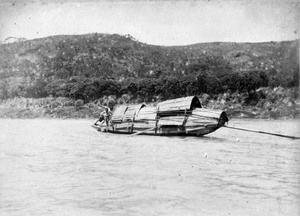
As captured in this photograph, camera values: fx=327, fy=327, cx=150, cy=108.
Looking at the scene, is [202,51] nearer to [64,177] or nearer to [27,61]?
[27,61]

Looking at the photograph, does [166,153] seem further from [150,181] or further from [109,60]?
[109,60]

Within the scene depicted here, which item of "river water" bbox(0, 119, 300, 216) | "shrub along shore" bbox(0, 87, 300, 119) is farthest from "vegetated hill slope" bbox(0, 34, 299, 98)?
"river water" bbox(0, 119, 300, 216)

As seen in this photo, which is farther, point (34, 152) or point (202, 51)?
point (202, 51)

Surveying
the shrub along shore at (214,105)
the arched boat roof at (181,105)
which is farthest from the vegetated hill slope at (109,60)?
the arched boat roof at (181,105)

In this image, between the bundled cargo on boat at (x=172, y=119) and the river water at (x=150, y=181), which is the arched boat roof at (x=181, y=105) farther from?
the river water at (x=150, y=181)

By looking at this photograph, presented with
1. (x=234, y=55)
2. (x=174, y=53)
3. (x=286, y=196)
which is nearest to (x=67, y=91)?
(x=174, y=53)

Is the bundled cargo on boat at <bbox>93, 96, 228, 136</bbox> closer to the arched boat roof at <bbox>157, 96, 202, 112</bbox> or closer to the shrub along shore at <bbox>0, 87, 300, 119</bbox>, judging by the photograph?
the arched boat roof at <bbox>157, 96, 202, 112</bbox>
